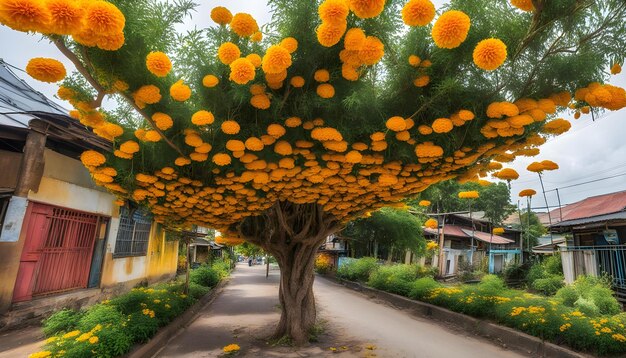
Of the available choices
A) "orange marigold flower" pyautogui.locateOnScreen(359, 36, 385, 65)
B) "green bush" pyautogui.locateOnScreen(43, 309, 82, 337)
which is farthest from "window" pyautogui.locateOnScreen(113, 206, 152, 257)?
"orange marigold flower" pyautogui.locateOnScreen(359, 36, 385, 65)

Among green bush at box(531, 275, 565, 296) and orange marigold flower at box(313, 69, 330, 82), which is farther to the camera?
green bush at box(531, 275, 565, 296)

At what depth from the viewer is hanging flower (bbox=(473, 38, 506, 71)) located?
8.95 ft

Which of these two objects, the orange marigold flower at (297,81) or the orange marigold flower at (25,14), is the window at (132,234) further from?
the orange marigold flower at (25,14)

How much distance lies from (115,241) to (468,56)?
36.4 ft

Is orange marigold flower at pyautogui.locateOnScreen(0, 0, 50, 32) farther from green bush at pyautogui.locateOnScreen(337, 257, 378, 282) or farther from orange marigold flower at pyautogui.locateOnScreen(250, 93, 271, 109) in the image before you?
green bush at pyautogui.locateOnScreen(337, 257, 378, 282)

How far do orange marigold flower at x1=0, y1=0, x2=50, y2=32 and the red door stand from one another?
701 centimetres

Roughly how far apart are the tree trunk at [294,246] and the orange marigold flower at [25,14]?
646cm

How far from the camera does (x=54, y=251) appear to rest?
27.0ft

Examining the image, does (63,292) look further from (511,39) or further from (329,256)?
(329,256)

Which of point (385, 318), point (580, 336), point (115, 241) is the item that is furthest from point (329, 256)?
point (580, 336)

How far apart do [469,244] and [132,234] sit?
29450 mm

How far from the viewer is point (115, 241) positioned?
1079 centimetres

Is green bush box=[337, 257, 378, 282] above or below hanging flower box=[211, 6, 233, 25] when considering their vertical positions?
below

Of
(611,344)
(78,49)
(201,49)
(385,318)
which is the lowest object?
(385,318)
